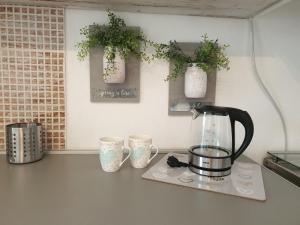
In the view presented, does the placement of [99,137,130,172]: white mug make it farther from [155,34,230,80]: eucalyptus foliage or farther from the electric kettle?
[155,34,230,80]: eucalyptus foliage

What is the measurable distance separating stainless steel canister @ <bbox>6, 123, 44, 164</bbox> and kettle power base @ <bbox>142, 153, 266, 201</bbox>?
415 millimetres

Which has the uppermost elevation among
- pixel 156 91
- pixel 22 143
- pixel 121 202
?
pixel 156 91

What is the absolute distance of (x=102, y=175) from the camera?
0.82 m

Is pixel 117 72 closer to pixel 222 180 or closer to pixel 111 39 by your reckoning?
pixel 111 39

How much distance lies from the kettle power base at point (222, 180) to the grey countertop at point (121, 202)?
0.02m

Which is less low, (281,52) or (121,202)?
(281,52)

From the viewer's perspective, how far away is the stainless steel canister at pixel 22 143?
878 millimetres

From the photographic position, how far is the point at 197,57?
101 cm

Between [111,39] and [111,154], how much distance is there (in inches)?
16.7

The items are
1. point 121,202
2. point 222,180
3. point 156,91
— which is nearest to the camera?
→ point 121,202

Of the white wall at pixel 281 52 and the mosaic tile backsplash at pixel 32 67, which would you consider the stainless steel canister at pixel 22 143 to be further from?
the white wall at pixel 281 52

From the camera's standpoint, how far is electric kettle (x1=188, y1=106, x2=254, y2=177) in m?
0.81

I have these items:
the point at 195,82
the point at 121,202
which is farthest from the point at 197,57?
the point at 121,202

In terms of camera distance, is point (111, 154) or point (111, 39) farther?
point (111, 39)
